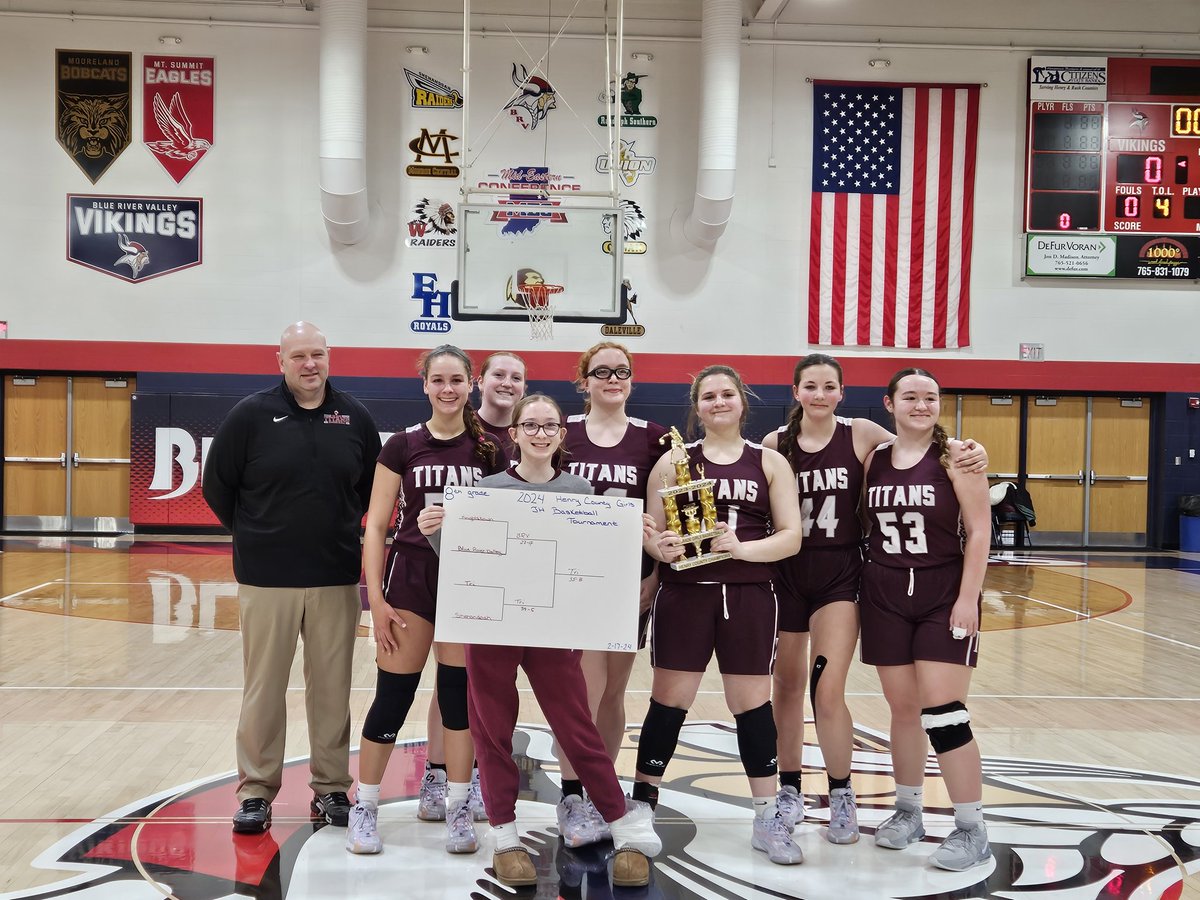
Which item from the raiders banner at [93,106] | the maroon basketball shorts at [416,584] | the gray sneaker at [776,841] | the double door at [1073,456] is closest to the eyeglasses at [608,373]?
the maroon basketball shorts at [416,584]

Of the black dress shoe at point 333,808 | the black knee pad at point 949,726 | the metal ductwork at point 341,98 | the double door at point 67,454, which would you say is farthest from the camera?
the double door at point 67,454

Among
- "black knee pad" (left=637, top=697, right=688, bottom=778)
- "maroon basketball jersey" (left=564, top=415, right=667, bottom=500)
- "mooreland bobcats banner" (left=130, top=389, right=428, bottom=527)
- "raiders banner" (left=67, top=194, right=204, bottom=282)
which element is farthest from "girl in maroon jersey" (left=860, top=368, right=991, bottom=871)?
"raiders banner" (left=67, top=194, right=204, bottom=282)

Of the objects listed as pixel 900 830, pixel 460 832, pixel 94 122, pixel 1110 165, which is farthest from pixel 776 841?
pixel 94 122

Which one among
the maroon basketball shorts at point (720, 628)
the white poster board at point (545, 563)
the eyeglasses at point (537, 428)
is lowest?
the maroon basketball shorts at point (720, 628)

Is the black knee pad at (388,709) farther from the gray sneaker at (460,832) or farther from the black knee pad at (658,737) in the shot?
the black knee pad at (658,737)

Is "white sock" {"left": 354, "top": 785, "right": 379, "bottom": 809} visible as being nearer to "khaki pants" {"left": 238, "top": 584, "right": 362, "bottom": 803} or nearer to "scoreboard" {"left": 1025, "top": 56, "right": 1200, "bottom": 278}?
"khaki pants" {"left": 238, "top": 584, "right": 362, "bottom": 803}

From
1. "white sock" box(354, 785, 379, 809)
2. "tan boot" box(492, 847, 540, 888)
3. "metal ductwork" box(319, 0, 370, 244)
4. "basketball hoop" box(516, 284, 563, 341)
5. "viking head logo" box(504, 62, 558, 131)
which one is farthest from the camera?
"viking head logo" box(504, 62, 558, 131)

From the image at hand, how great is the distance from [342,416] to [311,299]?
10.3 meters

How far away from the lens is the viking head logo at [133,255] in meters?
13.3

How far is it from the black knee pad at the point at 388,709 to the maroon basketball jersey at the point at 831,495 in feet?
5.43

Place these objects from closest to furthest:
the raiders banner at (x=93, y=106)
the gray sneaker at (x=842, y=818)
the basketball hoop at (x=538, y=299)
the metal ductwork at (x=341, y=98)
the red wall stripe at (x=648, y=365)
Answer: the gray sneaker at (x=842, y=818)
the basketball hoop at (x=538, y=299)
the metal ductwork at (x=341, y=98)
the raiders banner at (x=93, y=106)
the red wall stripe at (x=648, y=365)

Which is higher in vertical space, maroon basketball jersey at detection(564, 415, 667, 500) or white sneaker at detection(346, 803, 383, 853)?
maroon basketball jersey at detection(564, 415, 667, 500)

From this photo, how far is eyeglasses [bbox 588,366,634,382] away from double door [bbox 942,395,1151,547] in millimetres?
11619

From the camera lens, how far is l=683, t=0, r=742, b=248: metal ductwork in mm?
12898
